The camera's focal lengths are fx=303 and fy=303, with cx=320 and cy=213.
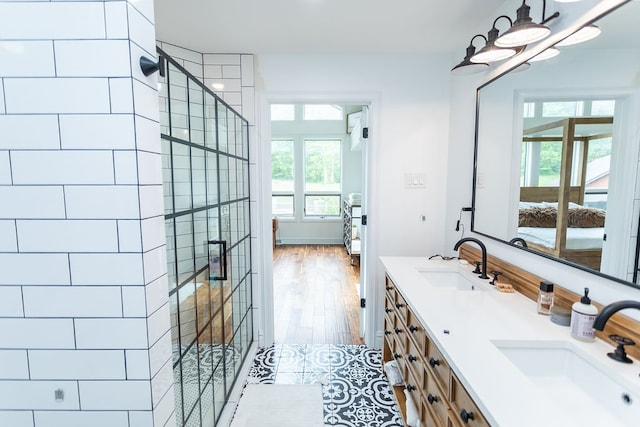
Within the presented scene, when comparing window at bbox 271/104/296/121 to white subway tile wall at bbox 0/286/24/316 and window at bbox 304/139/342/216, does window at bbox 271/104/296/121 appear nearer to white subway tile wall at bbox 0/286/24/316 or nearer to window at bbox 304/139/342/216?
window at bbox 304/139/342/216

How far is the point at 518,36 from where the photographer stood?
1.27m

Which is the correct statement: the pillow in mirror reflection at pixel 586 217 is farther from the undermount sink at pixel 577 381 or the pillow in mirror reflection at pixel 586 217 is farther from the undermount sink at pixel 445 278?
the undermount sink at pixel 445 278

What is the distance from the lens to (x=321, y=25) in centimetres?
190

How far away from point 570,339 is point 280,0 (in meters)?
2.02

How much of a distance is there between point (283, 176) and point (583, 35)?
573cm

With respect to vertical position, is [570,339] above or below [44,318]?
below

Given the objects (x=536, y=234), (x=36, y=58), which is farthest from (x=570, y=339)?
(x=36, y=58)

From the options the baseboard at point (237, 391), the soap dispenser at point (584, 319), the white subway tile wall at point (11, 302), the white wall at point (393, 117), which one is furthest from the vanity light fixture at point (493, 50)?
the baseboard at point (237, 391)

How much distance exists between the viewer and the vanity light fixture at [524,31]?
1226mm

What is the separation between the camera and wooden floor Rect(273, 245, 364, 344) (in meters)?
2.84

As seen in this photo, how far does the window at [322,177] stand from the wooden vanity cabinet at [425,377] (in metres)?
4.67

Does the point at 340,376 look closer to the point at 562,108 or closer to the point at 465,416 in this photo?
the point at 465,416

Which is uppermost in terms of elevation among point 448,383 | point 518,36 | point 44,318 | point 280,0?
point 280,0

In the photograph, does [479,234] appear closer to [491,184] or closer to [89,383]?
[491,184]
